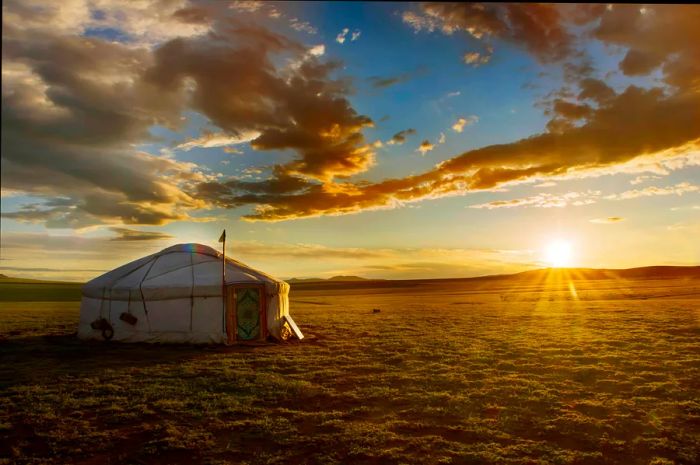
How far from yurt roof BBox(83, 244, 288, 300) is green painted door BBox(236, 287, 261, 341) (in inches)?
19.4

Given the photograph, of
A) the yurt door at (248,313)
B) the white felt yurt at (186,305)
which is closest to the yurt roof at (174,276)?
the white felt yurt at (186,305)

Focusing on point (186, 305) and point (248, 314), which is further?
point (248, 314)

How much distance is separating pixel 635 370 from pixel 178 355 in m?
12.6

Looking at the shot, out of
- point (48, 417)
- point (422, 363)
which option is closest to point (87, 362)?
point (48, 417)

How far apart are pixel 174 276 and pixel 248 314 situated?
2924 millimetres

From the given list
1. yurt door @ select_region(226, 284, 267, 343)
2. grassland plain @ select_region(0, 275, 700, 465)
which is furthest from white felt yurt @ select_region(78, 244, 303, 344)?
grassland plain @ select_region(0, 275, 700, 465)

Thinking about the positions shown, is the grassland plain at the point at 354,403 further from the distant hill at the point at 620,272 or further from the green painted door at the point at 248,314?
the distant hill at the point at 620,272

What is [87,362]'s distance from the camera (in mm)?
13812

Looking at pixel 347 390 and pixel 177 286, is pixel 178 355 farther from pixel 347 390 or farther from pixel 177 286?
pixel 347 390

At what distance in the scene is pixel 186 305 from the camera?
56.0ft

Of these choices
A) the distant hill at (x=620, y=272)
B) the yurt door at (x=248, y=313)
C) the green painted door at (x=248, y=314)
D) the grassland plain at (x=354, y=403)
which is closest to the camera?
the grassland plain at (x=354, y=403)

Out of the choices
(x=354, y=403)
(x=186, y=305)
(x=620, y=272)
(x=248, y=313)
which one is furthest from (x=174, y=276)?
(x=620, y=272)

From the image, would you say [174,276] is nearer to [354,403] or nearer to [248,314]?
[248,314]

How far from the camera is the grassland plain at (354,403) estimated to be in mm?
7113
